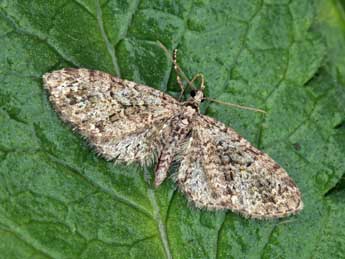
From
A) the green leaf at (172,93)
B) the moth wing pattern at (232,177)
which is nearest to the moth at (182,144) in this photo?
the moth wing pattern at (232,177)

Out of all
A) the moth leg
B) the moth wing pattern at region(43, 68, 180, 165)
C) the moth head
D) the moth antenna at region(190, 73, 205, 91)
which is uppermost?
the moth antenna at region(190, 73, 205, 91)

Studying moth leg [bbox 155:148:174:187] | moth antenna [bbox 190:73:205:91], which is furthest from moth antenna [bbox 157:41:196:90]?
moth leg [bbox 155:148:174:187]

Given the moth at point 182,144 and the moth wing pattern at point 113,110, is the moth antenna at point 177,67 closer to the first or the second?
the moth at point 182,144

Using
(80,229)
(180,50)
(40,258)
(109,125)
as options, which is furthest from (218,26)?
(40,258)

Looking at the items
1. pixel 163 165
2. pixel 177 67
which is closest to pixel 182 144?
pixel 163 165

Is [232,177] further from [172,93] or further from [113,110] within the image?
[113,110]

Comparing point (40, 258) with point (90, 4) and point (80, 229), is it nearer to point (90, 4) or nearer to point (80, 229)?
point (80, 229)

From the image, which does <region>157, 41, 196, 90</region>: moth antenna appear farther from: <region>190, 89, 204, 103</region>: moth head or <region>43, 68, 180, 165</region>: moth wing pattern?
<region>43, 68, 180, 165</region>: moth wing pattern

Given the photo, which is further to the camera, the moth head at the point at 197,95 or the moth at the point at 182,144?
the moth head at the point at 197,95
